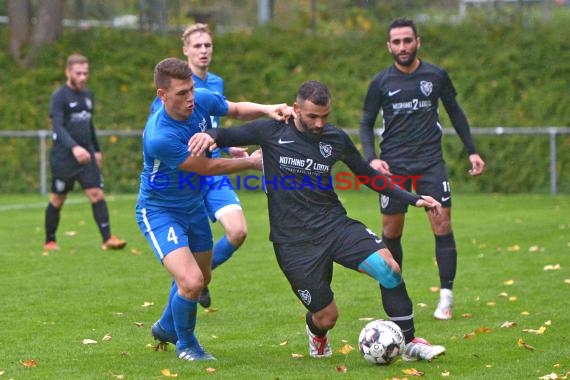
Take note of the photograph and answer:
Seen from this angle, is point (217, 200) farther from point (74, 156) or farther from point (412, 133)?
point (74, 156)

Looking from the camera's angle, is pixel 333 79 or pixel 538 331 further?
pixel 333 79

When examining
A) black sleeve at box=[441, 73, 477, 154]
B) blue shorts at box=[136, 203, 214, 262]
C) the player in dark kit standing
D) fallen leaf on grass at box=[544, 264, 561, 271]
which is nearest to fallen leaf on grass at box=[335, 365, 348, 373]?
blue shorts at box=[136, 203, 214, 262]

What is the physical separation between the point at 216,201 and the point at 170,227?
5.91 ft

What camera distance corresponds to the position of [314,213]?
7.05 metres

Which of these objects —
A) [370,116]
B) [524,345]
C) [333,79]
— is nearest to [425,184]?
[370,116]

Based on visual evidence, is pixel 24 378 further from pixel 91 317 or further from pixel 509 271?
pixel 509 271

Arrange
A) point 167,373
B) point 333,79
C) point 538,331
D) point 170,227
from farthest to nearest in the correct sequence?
1. point 333,79
2. point 538,331
3. point 170,227
4. point 167,373

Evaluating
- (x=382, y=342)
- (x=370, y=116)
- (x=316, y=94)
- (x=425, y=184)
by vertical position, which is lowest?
(x=382, y=342)

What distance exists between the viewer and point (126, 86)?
955 inches

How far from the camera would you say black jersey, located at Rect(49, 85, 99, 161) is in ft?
42.7

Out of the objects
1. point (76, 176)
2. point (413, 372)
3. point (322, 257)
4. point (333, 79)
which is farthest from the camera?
point (333, 79)

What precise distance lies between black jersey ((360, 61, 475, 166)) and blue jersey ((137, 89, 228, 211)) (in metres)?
2.05

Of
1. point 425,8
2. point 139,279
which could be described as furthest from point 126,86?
point 139,279

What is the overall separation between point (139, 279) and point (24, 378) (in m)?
4.38
